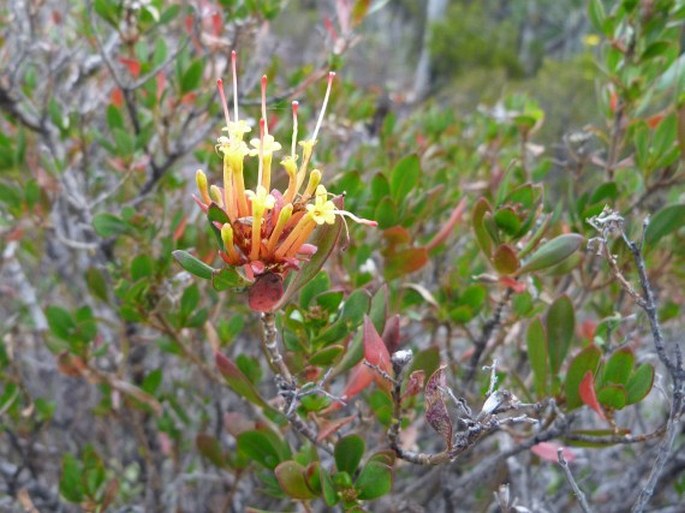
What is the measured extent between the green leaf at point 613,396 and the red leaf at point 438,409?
0.41 m

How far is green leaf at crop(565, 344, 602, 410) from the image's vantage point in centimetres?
122

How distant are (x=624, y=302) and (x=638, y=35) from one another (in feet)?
2.35

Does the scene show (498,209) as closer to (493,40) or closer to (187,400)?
(187,400)

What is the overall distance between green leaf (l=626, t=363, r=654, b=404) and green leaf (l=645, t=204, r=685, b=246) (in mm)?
351

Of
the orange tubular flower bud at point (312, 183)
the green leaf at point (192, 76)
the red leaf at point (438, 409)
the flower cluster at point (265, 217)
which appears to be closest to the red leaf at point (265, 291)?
the flower cluster at point (265, 217)

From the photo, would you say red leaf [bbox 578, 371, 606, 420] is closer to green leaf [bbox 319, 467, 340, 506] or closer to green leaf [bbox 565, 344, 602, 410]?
green leaf [bbox 565, 344, 602, 410]

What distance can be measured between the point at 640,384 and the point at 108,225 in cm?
114

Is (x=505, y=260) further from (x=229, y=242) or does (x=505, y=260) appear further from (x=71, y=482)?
(x=71, y=482)

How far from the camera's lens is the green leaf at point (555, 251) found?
1192 millimetres

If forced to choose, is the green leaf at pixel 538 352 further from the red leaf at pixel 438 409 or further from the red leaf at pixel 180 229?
the red leaf at pixel 180 229

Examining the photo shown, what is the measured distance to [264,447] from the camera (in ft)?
4.24

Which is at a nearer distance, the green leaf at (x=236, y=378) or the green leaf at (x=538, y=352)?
the green leaf at (x=236, y=378)

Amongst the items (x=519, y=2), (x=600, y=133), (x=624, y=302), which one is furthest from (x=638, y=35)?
(x=519, y=2)

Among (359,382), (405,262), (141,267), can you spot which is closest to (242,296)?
(141,267)
